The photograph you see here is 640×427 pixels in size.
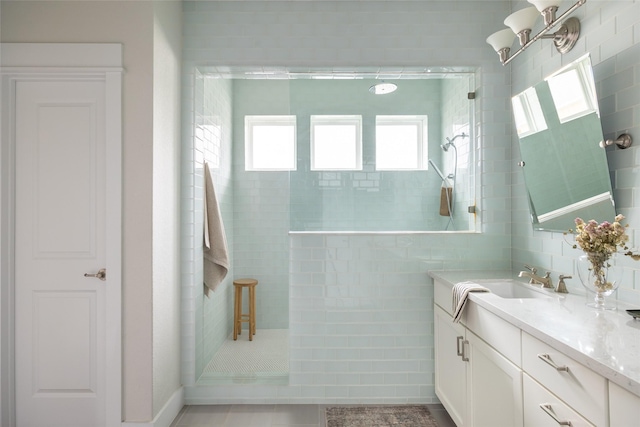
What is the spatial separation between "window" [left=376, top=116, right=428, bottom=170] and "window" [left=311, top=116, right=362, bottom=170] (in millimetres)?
172

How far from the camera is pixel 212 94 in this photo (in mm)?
2842

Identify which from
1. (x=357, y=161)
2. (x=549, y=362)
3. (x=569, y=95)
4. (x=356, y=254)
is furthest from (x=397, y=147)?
(x=549, y=362)

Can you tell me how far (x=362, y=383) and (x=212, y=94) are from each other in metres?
2.47

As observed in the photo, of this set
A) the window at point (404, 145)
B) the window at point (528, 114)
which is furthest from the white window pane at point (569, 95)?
the window at point (404, 145)

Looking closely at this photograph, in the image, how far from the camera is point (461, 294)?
1.98m

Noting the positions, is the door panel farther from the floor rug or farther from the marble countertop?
the marble countertop

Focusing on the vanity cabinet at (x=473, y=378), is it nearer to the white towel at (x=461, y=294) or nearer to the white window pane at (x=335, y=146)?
the white towel at (x=461, y=294)

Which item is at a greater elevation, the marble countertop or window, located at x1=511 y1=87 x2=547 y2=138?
window, located at x1=511 y1=87 x2=547 y2=138

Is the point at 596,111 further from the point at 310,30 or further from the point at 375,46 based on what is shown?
the point at 310,30

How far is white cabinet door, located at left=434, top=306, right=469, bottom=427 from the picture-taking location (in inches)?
81.9

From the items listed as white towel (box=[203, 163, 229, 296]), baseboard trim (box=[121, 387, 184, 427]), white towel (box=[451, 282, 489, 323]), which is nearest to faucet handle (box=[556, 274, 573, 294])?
white towel (box=[451, 282, 489, 323])

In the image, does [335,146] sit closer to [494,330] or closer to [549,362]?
[494,330]

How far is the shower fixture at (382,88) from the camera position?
272cm

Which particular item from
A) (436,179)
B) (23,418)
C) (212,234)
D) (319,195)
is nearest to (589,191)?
(436,179)
